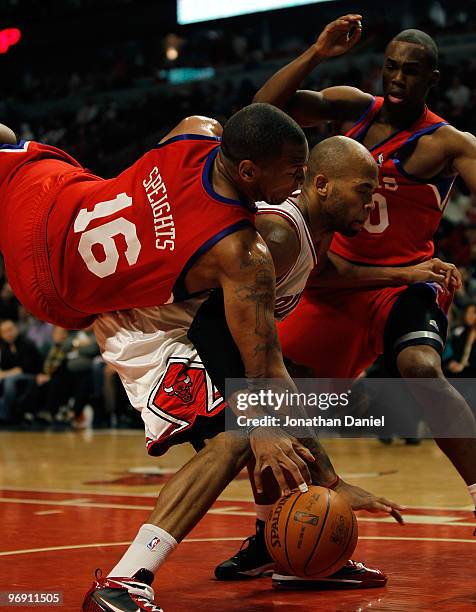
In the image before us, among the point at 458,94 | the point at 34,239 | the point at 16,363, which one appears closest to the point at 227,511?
the point at 34,239

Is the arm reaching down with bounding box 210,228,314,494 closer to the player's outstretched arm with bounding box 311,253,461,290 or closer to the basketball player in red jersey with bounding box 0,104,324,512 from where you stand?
the basketball player in red jersey with bounding box 0,104,324,512

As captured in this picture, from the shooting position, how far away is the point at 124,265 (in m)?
3.48

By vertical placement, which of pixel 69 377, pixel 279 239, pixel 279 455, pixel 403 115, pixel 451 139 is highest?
pixel 403 115

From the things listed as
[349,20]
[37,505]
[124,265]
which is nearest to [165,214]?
[124,265]

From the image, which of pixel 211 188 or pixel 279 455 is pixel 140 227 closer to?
pixel 211 188

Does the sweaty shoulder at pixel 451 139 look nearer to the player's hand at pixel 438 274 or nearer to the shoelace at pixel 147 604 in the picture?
the player's hand at pixel 438 274

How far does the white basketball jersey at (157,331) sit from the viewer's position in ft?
12.1

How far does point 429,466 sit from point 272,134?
5.27m

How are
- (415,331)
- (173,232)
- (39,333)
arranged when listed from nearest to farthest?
(173,232), (415,331), (39,333)

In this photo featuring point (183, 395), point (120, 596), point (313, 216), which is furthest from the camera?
point (313, 216)

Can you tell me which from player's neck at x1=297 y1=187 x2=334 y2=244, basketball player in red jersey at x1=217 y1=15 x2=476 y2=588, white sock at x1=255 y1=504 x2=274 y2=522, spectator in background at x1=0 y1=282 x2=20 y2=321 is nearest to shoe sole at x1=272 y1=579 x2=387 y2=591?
white sock at x1=255 y1=504 x2=274 y2=522

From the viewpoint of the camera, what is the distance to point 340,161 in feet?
13.1

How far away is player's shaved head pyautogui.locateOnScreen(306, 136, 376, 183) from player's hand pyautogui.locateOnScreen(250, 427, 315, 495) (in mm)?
1206

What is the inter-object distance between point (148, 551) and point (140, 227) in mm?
1062
